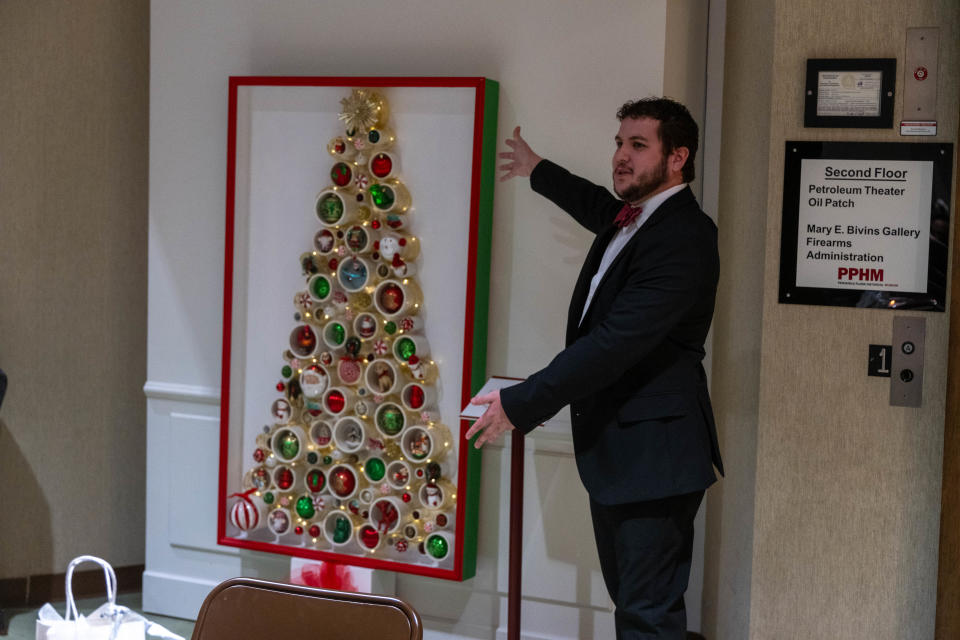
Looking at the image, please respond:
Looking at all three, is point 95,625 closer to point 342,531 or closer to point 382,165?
point 342,531

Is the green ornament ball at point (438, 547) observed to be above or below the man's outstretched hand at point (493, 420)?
below

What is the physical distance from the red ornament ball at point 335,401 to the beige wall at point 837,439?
130cm

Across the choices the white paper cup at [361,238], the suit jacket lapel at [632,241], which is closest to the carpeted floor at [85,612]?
the white paper cup at [361,238]

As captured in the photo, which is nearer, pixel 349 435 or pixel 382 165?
pixel 382 165

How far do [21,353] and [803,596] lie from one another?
2784mm

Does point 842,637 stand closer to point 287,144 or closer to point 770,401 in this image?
point 770,401

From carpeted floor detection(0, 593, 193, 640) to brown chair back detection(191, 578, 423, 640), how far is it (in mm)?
1884

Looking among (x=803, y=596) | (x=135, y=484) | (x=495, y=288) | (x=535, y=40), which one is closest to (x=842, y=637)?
(x=803, y=596)

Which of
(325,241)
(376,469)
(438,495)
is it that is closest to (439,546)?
(438,495)

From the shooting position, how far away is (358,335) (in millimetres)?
3424

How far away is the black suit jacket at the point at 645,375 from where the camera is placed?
2.54 meters

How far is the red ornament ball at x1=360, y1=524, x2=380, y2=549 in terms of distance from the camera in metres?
3.44

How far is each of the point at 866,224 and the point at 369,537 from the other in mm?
1770

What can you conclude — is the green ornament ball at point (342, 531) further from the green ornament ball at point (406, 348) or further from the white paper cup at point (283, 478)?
the green ornament ball at point (406, 348)
